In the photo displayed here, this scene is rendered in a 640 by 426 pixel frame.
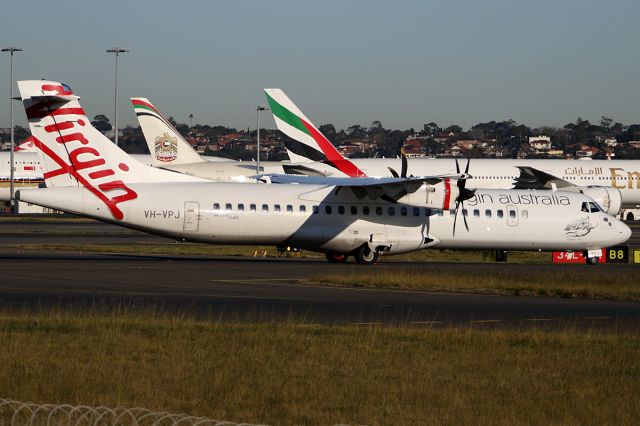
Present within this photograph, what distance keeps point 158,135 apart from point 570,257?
3521cm

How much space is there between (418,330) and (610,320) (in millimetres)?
5447

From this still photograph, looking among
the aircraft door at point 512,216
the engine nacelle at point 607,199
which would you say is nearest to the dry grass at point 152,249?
the aircraft door at point 512,216

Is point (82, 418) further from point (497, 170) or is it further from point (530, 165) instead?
point (530, 165)

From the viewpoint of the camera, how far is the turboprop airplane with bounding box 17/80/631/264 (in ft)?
119

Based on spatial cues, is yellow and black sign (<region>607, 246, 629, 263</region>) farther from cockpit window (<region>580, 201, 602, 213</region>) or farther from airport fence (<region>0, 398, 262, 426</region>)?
airport fence (<region>0, 398, 262, 426</region>)

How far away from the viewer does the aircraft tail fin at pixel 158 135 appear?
238 feet

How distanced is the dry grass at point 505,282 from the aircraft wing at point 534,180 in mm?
41911

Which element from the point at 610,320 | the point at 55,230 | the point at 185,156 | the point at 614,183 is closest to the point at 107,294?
the point at 610,320

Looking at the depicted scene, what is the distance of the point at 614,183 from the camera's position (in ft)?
261

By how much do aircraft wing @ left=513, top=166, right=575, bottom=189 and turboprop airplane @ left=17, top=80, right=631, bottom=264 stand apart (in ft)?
107

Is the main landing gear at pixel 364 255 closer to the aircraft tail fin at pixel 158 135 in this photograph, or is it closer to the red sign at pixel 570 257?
the red sign at pixel 570 257

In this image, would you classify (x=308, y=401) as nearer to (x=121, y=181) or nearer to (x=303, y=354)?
(x=303, y=354)

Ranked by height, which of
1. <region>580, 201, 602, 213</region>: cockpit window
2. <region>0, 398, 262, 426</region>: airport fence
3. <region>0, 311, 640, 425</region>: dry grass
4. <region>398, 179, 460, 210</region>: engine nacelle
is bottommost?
<region>0, 311, 640, 425</region>: dry grass

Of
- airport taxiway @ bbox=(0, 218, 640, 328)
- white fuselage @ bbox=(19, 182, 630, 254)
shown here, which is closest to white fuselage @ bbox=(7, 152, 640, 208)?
white fuselage @ bbox=(19, 182, 630, 254)
